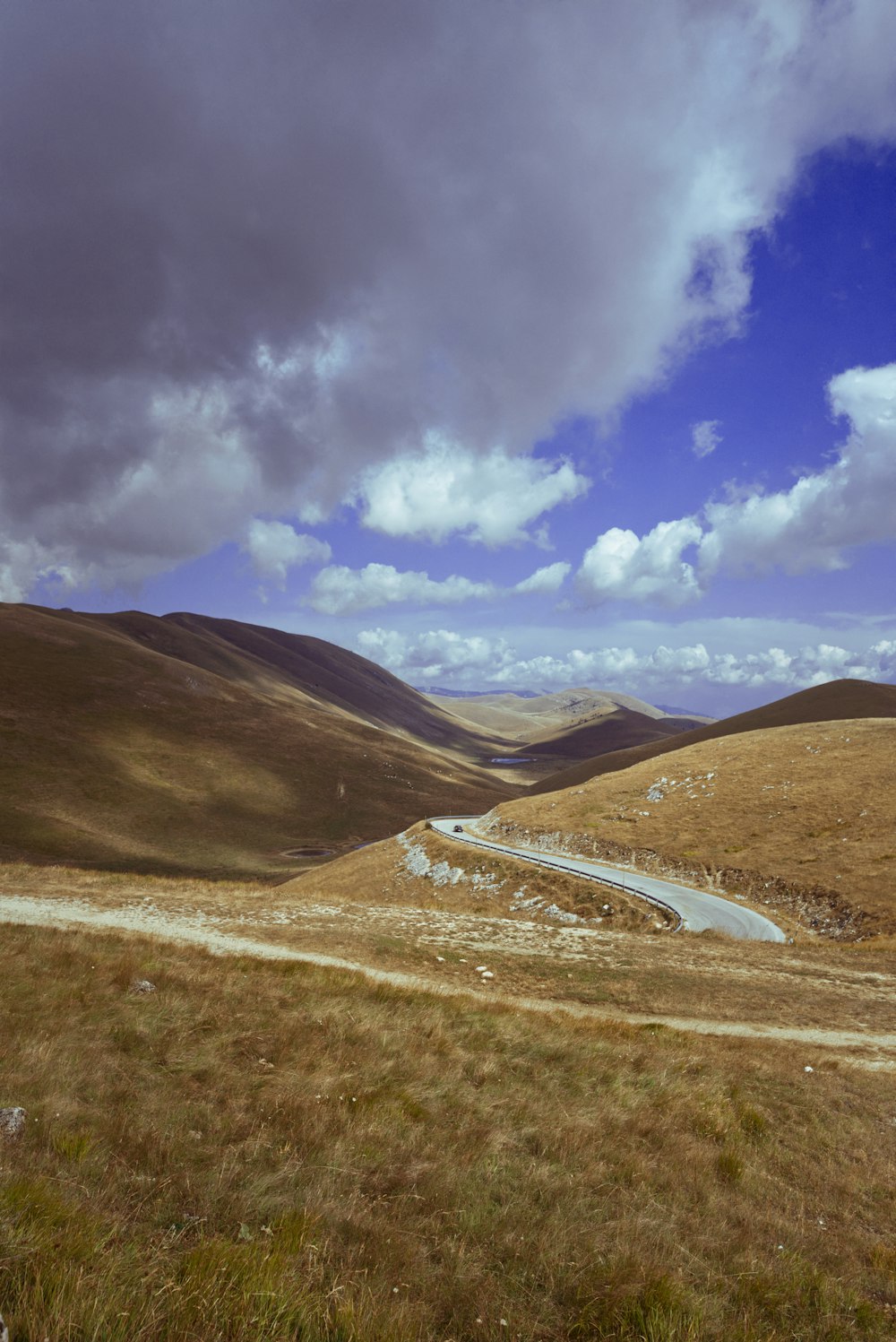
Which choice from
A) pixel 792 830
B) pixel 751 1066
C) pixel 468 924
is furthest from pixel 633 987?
pixel 792 830

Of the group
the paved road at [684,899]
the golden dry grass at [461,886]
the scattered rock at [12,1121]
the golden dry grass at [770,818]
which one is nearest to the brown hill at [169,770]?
the golden dry grass at [461,886]

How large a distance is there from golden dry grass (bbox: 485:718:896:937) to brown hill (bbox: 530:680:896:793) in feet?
110

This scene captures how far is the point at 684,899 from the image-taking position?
37.5 m

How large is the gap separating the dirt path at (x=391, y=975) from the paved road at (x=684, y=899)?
1159 cm

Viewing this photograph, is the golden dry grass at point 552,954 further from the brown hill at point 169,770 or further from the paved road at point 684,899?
the brown hill at point 169,770

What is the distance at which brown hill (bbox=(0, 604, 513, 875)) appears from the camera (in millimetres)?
70562

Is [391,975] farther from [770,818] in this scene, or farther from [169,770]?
[169,770]

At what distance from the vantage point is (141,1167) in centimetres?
683

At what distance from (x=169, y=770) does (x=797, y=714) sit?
105 metres

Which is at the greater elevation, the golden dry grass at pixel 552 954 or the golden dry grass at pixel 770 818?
the golden dry grass at pixel 770 818

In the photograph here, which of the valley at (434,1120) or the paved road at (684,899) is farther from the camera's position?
the paved road at (684,899)

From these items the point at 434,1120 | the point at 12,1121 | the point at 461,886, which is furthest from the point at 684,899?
the point at 12,1121

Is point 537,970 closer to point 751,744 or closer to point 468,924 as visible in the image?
point 468,924

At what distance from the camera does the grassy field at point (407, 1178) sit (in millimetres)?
4863
